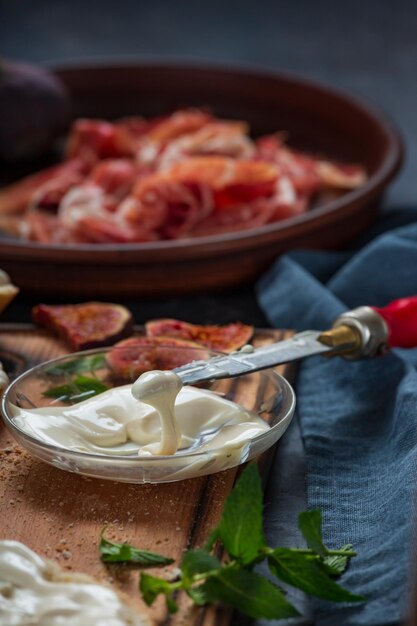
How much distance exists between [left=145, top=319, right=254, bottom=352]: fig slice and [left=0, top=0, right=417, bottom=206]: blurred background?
2.62 m

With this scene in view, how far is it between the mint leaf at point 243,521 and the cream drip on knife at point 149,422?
0.18 meters

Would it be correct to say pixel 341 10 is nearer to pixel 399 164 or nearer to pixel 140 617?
pixel 399 164

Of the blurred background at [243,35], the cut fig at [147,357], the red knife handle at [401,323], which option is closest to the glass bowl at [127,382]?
the cut fig at [147,357]

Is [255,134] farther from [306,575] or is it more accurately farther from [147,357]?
[306,575]

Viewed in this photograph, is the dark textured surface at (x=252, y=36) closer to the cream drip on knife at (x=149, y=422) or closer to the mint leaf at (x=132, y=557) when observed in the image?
the cream drip on knife at (x=149, y=422)

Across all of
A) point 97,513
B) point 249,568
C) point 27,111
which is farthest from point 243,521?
point 27,111

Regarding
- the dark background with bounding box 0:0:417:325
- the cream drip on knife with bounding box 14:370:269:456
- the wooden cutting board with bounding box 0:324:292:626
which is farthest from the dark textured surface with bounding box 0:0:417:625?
the wooden cutting board with bounding box 0:324:292:626

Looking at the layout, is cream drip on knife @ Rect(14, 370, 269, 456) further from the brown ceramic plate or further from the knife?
the brown ceramic plate

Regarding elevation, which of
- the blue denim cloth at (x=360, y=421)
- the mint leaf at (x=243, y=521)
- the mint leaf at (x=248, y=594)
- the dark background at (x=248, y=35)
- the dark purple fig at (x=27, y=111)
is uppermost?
the mint leaf at (x=243, y=521)

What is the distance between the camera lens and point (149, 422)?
1839 mm

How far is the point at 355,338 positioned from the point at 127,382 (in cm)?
49

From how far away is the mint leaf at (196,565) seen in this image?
59.3 inches

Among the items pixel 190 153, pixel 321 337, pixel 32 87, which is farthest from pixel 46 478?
pixel 32 87

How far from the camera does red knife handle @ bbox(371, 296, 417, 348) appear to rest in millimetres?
2164
